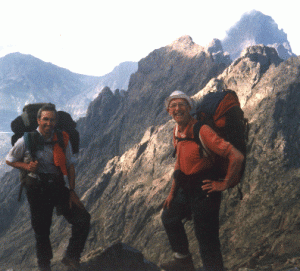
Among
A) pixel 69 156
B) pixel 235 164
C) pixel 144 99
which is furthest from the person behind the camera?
pixel 144 99

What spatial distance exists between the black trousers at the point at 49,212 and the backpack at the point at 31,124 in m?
1.01

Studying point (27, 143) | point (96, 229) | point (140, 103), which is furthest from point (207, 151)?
point (140, 103)

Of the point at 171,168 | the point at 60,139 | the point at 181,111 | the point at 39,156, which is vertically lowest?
the point at 171,168

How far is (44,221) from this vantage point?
476cm

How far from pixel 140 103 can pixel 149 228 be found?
63271mm

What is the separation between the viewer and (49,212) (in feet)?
15.8

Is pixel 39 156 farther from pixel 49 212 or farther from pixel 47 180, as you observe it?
pixel 49 212

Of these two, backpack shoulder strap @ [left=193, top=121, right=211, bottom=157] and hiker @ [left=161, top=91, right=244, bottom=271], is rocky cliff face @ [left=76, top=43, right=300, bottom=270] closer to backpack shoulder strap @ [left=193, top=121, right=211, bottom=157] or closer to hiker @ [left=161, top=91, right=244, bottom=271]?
hiker @ [left=161, top=91, right=244, bottom=271]

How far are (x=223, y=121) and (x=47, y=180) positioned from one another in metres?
3.87

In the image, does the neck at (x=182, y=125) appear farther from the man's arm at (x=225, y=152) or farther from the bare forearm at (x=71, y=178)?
the bare forearm at (x=71, y=178)

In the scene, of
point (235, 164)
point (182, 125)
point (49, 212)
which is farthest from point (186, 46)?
point (235, 164)

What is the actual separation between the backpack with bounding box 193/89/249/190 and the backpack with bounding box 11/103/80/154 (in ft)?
9.89

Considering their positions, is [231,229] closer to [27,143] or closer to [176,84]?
[27,143]

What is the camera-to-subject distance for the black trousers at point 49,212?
4.65 meters
